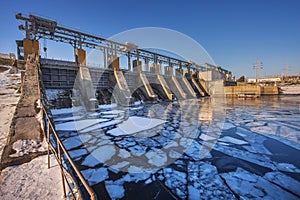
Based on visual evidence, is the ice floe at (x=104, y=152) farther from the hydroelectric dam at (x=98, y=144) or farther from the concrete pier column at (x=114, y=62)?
the concrete pier column at (x=114, y=62)

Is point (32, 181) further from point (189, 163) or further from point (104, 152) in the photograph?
point (189, 163)

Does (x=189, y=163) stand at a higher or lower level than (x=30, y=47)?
lower

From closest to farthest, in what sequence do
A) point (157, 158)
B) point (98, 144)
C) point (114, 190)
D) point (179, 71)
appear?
point (114, 190)
point (157, 158)
point (98, 144)
point (179, 71)

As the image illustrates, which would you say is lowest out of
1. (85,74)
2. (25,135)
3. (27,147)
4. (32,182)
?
(32,182)

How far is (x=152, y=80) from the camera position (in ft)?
57.0

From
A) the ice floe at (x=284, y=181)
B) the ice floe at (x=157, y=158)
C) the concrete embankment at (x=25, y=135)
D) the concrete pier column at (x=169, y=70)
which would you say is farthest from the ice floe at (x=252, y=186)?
the concrete pier column at (x=169, y=70)

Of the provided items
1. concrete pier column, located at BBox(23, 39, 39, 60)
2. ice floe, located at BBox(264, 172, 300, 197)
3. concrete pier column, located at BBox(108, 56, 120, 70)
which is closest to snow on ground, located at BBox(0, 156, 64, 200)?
ice floe, located at BBox(264, 172, 300, 197)

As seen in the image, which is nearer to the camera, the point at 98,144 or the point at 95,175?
the point at 95,175

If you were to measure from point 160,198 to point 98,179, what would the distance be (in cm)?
109

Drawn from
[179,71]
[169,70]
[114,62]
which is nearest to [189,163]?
[114,62]

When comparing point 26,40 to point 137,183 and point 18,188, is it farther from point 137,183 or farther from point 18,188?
point 137,183

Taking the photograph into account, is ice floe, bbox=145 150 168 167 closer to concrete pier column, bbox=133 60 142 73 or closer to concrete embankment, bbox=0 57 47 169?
concrete embankment, bbox=0 57 47 169

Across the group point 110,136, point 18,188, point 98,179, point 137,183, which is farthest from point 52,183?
point 110,136

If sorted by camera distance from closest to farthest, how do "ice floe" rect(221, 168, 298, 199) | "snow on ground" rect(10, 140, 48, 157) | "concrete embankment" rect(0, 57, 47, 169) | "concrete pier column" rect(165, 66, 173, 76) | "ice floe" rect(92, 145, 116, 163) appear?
"ice floe" rect(221, 168, 298, 199)
"concrete embankment" rect(0, 57, 47, 169)
"snow on ground" rect(10, 140, 48, 157)
"ice floe" rect(92, 145, 116, 163)
"concrete pier column" rect(165, 66, 173, 76)
